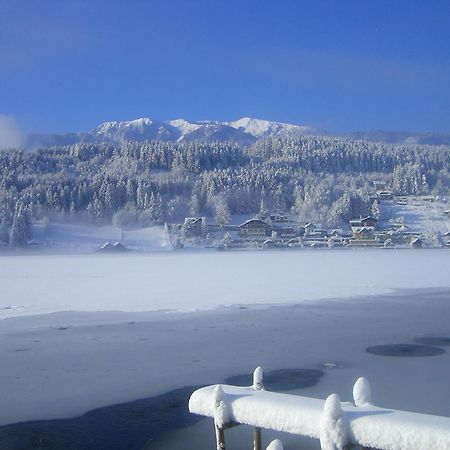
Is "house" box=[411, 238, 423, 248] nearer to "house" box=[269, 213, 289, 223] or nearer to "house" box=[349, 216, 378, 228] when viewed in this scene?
"house" box=[349, 216, 378, 228]

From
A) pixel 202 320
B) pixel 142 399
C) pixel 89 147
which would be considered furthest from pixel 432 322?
pixel 89 147

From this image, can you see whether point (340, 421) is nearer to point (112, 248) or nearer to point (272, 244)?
point (112, 248)

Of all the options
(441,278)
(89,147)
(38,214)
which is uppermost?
(89,147)

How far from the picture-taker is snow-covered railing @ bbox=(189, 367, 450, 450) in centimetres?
354

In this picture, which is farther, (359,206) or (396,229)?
(359,206)

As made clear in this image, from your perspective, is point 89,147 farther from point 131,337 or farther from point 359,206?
point 131,337

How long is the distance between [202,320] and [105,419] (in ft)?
20.8

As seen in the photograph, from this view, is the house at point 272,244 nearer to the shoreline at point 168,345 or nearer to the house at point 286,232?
the house at point 286,232

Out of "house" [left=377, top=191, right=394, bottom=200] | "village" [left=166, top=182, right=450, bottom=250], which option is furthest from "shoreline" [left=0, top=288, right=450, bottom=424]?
"house" [left=377, top=191, right=394, bottom=200]

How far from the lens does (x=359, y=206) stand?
7944 cm

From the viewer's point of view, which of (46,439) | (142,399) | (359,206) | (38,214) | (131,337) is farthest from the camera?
(359,206)

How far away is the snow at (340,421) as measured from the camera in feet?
11.5

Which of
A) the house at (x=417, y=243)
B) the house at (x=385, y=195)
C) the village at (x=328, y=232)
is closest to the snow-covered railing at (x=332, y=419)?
the village at (x=328, y=232)

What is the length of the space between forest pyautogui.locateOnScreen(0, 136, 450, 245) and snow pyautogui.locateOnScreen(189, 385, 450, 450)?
59161 millimetres
